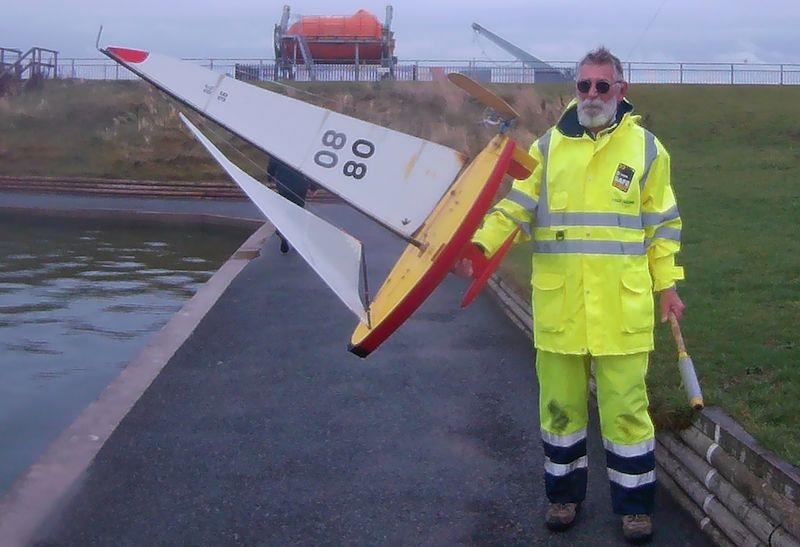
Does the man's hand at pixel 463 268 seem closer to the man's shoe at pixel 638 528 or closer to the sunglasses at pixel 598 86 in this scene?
the sunglasses at pixel 598 86

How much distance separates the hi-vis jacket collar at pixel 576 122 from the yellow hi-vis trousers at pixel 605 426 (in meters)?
1.08

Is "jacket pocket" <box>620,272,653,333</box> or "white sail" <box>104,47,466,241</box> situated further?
"white sail" <box>104,47,466,241</box>

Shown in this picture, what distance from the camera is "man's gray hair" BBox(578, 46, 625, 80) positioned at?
488 centimetres

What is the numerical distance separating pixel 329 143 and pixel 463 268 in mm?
1798

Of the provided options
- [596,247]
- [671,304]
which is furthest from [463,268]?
[671,304]

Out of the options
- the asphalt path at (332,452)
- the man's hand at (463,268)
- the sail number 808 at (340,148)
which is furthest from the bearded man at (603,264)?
the sail number 808 at (340,148)

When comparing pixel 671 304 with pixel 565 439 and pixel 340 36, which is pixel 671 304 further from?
pixel 340 36

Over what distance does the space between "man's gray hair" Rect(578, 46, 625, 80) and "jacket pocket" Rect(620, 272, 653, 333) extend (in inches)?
38.3

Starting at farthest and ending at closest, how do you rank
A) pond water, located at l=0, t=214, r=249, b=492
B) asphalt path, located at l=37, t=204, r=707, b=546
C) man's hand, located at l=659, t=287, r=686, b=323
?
pond water, located at l=0, t=214, r=249, b=492 < asphalt path, located at l=37, t=204, r=707, b=546 < man's hand, located at l=659, t=287, r=686, b=323

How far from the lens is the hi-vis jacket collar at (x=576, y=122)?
492 centimetres

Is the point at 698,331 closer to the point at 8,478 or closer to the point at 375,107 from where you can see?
the point at 8,478

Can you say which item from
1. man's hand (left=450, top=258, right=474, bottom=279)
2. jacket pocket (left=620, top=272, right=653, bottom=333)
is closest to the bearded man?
jacket pocket (left=620, top=272, right=653, bottom=333)

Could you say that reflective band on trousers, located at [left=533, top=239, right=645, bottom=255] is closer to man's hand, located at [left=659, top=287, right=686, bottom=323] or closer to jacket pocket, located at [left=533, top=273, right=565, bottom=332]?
jacket pocket, located at [left=533, top=273, right=565, bottom=332]

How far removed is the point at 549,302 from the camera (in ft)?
16.2
